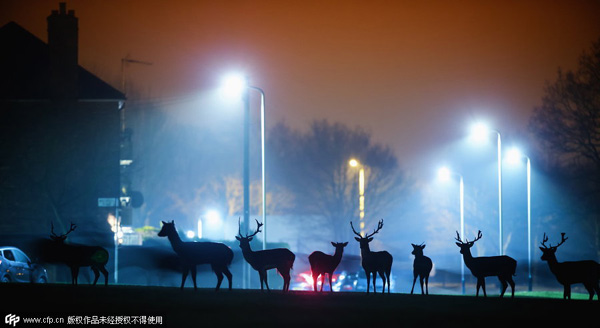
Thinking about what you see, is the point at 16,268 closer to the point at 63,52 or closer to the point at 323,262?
the point at 323,262

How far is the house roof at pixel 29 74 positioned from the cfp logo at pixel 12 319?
151ft

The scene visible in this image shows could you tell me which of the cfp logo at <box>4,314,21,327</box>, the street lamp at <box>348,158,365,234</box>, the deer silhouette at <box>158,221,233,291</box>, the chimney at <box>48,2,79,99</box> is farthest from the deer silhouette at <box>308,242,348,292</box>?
the street lamp at <box>348,158,365,234</box>

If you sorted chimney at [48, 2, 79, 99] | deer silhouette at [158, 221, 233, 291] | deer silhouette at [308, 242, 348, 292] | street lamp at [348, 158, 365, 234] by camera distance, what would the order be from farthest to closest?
street lamp at [348, 158, 365, 234], chimney at [48, 2, 79, 99], deer silhouette at [308, 242, 348, 292], deer silhouette at [158, 221, 233, 291]

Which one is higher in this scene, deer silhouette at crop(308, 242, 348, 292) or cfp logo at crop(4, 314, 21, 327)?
deer silhouette at crop(308, 242, 348, 292)

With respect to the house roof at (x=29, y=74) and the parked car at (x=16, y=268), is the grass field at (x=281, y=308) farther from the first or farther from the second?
the house roof at (x=29, y=74)

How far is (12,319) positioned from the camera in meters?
16.7

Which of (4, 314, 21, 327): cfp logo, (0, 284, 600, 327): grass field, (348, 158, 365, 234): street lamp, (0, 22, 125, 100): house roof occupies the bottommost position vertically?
(0, 284, 600, 327): grass field

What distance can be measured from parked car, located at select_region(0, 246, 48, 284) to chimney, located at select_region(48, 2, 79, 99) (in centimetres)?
2840

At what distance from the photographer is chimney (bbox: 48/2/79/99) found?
2354 inches

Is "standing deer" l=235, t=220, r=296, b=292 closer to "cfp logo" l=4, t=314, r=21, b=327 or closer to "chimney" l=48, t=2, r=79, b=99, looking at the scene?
"cfp logo" l=4, t=314, r=21, b=327

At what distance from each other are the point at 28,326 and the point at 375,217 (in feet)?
263

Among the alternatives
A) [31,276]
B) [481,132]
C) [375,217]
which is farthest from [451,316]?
[375,217]

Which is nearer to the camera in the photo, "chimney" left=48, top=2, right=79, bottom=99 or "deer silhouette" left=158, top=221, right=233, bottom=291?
"deer silhouette" left=158, top=221, right=233, bottom=291

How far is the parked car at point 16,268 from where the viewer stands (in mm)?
31188
